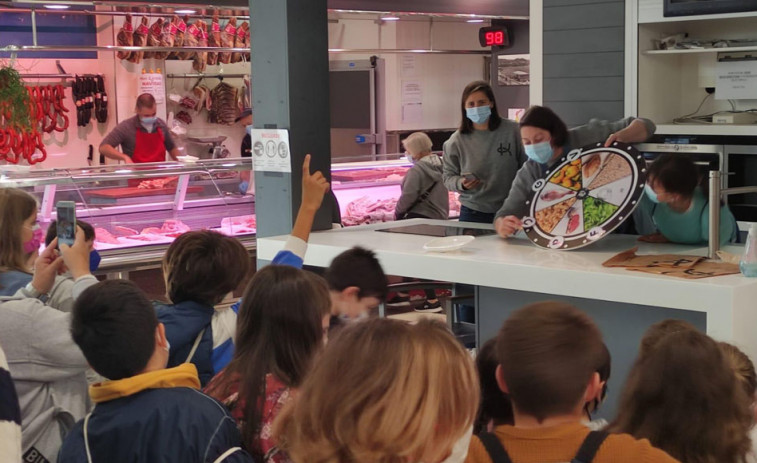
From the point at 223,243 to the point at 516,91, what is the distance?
982 cm

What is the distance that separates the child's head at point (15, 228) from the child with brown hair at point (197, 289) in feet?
2.58

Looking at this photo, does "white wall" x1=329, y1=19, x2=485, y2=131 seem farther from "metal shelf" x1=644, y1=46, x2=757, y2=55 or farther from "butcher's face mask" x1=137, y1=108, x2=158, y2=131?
"metal shelf" x1=644, y1=46, x2=757, y2=55

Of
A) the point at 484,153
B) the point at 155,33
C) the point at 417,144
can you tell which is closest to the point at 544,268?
the point at 484,153

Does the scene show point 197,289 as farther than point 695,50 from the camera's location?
No

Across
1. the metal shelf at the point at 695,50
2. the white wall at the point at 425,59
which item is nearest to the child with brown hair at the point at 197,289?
the metal shelf at the point at 695,50

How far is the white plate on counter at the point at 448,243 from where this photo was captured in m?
4.15

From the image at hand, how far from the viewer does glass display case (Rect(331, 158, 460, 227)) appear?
7.46 meters

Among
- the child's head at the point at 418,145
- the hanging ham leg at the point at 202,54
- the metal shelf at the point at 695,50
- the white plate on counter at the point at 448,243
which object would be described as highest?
the hanging ham leg at the point at 202,54

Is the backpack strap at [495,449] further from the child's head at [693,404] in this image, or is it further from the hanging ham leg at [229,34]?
the hanging ham leg at [229,34]

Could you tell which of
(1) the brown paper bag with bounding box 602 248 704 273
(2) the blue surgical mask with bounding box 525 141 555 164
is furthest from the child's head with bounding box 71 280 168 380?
(2) the blue surgical mask with bounding box 525 141 555 164

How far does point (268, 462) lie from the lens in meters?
2.15

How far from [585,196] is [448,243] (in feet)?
1.96

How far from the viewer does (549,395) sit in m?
1.85

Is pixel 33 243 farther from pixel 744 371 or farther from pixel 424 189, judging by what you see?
pixel 424 189
